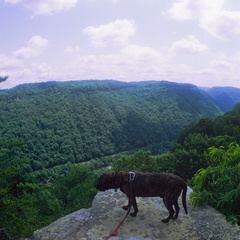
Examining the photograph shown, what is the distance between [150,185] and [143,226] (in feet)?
3.69

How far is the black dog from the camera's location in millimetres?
6258

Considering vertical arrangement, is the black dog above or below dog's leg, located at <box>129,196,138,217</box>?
above

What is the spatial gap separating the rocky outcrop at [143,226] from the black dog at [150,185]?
0.32 meters

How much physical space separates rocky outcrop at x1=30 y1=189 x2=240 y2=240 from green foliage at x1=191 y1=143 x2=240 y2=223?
0.30m

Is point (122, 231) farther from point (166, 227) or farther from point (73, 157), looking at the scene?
point (73, 157)

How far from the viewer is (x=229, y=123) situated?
2991cm

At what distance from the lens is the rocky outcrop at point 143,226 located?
5.86 m

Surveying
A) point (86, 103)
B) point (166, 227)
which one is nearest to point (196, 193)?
point (166, 227)

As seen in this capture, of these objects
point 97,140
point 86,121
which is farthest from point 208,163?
point 86,121

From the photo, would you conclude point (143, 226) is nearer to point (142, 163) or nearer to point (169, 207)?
point (169, 207)

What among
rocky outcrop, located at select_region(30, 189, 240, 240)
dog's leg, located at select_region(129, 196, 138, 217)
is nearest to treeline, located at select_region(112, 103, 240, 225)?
rocky outcrop, located at select_region(30, 189, 240, 240)

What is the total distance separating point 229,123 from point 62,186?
77.0 feet

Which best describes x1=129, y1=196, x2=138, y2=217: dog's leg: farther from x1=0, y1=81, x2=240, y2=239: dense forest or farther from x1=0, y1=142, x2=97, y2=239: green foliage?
x1=0, y1=142, x2=97, y2=239: green foliage

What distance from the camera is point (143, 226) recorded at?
20.5ft
